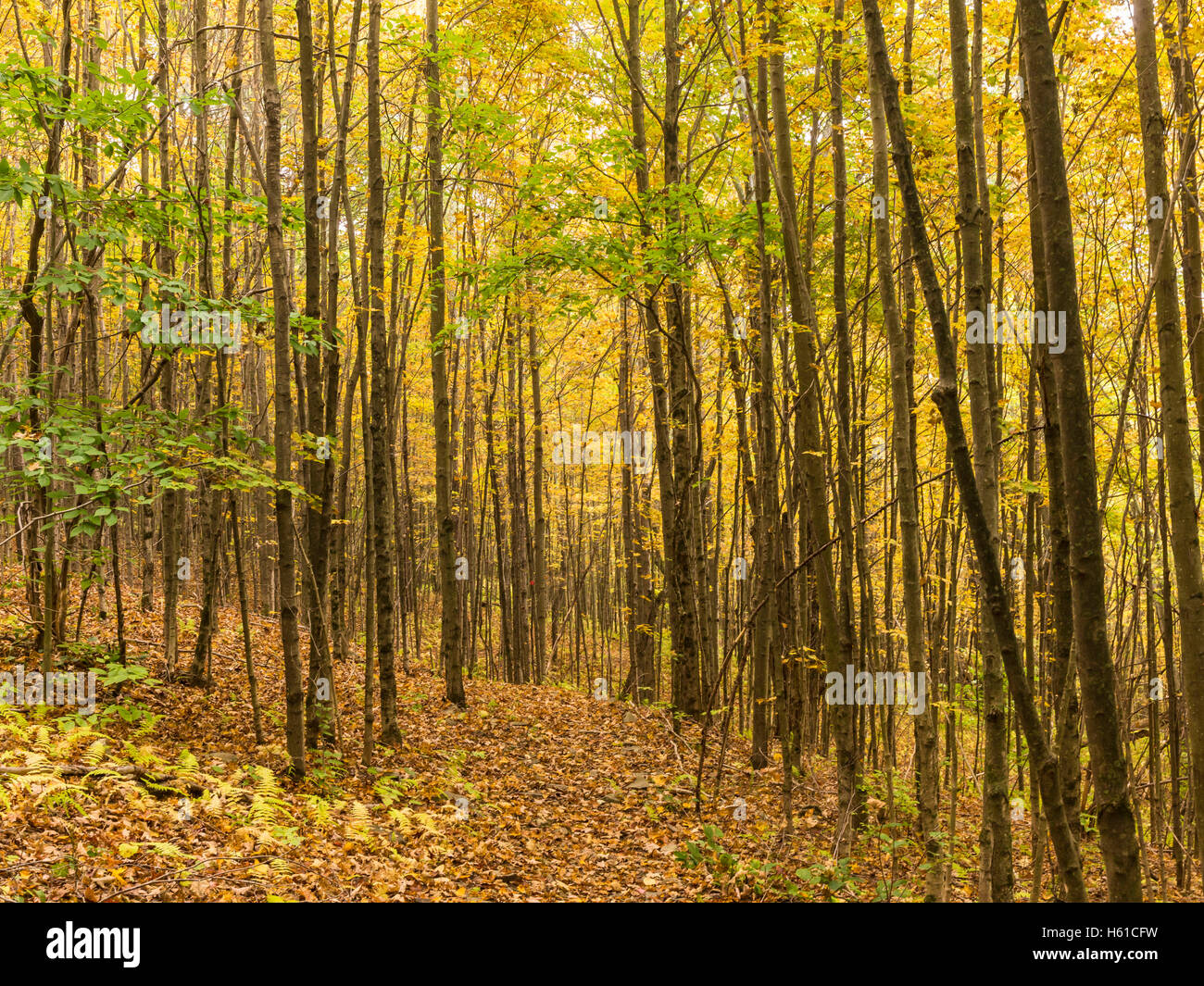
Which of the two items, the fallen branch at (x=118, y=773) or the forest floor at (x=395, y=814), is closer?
the forest floor at (x=395, y=814)

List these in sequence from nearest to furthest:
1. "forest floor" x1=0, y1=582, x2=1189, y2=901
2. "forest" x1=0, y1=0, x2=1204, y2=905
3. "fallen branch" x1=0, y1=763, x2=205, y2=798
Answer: "forest" x1=0, y1=0, x2=1204, y2=905, "forest floor" x1=0, y1=582, x2=1189, y2=901, "fallen branch" x1=0, y1=763, x2=205, y2=798

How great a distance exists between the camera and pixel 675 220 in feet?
29.0

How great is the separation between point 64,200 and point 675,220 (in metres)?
5.92

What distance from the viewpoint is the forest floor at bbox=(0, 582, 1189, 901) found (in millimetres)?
4398

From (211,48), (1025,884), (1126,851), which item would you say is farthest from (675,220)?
(211,48)

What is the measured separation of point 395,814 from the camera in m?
6.08

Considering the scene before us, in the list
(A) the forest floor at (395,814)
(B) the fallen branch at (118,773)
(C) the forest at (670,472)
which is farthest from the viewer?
(B) the fallen branch at (118,773)

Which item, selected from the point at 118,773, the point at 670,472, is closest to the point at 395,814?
the point at 118,773

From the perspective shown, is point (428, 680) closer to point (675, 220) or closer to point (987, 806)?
point (675, 220)

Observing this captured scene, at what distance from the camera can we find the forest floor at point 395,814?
4398mm

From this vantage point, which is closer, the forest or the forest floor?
the forest

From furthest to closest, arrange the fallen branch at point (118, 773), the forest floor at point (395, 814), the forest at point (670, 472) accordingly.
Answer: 1. the fallen branch at point (118, 773)
2. the forest floor at point (395, 814)
3. the forest at point (670, 472)

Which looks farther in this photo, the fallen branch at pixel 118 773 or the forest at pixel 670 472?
the fallen branch at pixel 118 773

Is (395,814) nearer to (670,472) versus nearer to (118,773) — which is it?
(118,773)
